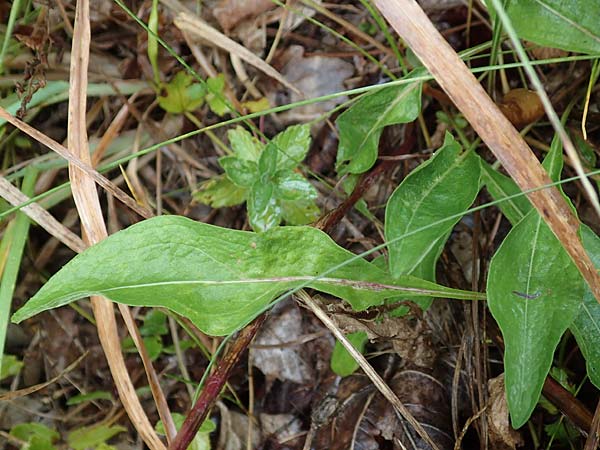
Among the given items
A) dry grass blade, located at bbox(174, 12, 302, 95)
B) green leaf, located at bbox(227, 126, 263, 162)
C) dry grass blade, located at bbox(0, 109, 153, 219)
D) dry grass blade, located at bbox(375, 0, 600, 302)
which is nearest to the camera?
dry grass blade, located at bbox(375, 0, 600, 302)

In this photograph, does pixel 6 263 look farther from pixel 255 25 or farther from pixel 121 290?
pixel 255 25

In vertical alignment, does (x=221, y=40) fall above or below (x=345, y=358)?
Answer: above

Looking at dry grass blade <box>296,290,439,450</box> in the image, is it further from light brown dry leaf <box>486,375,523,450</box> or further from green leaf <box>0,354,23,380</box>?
green leaf <box>0,354,23,380</box>

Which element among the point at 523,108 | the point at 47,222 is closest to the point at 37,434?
the point at 47,222

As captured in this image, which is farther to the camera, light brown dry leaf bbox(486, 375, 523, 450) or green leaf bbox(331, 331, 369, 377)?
green leaf bbox(331, 331, 369, 377)

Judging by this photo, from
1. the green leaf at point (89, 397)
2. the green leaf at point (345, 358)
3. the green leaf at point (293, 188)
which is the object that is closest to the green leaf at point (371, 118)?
the green leaf at point (293, 188)

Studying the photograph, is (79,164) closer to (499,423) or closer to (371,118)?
(371,118)

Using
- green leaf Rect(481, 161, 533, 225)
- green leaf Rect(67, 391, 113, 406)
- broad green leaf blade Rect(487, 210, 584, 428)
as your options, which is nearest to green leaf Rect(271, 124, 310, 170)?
green leaf Rect(481, 161, 533, 225)
